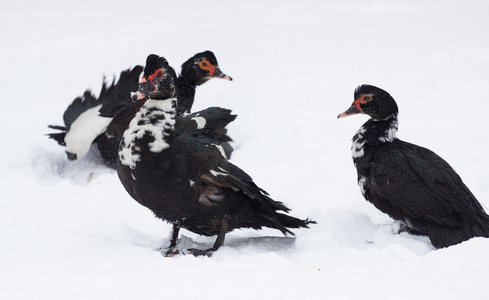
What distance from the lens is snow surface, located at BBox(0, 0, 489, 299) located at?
126 inches

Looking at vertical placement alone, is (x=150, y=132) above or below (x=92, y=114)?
below

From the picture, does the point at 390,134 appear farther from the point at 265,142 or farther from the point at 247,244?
the point at 265,142

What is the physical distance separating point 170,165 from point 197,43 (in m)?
7.78

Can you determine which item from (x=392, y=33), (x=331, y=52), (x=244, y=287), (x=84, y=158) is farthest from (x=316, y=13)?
(x=244, y=287)

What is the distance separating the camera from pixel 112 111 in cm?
700

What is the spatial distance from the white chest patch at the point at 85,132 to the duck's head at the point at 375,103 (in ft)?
9.92

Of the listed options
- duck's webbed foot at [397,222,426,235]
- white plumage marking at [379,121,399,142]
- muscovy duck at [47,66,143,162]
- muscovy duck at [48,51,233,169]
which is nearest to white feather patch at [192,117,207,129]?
white plumage marking at [379,121,399,142]

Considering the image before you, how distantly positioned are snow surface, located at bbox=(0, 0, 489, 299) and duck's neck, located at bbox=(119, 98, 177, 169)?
608 millimetres

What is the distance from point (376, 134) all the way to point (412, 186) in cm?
58

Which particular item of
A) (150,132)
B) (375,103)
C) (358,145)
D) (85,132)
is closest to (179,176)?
(150,132)

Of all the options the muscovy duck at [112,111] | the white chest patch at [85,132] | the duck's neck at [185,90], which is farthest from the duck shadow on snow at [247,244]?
the white chest patch at [85,132]

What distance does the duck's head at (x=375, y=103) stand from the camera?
16.5 feet

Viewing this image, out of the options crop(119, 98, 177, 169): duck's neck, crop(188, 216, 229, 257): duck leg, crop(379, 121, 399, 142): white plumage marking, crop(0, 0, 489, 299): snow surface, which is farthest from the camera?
crop(379, 121, 399, 142): white plumage marking

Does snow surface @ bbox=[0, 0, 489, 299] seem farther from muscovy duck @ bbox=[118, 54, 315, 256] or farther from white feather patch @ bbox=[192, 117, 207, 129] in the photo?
white feather patch @ bbox=[192, 117, 207, 129]
